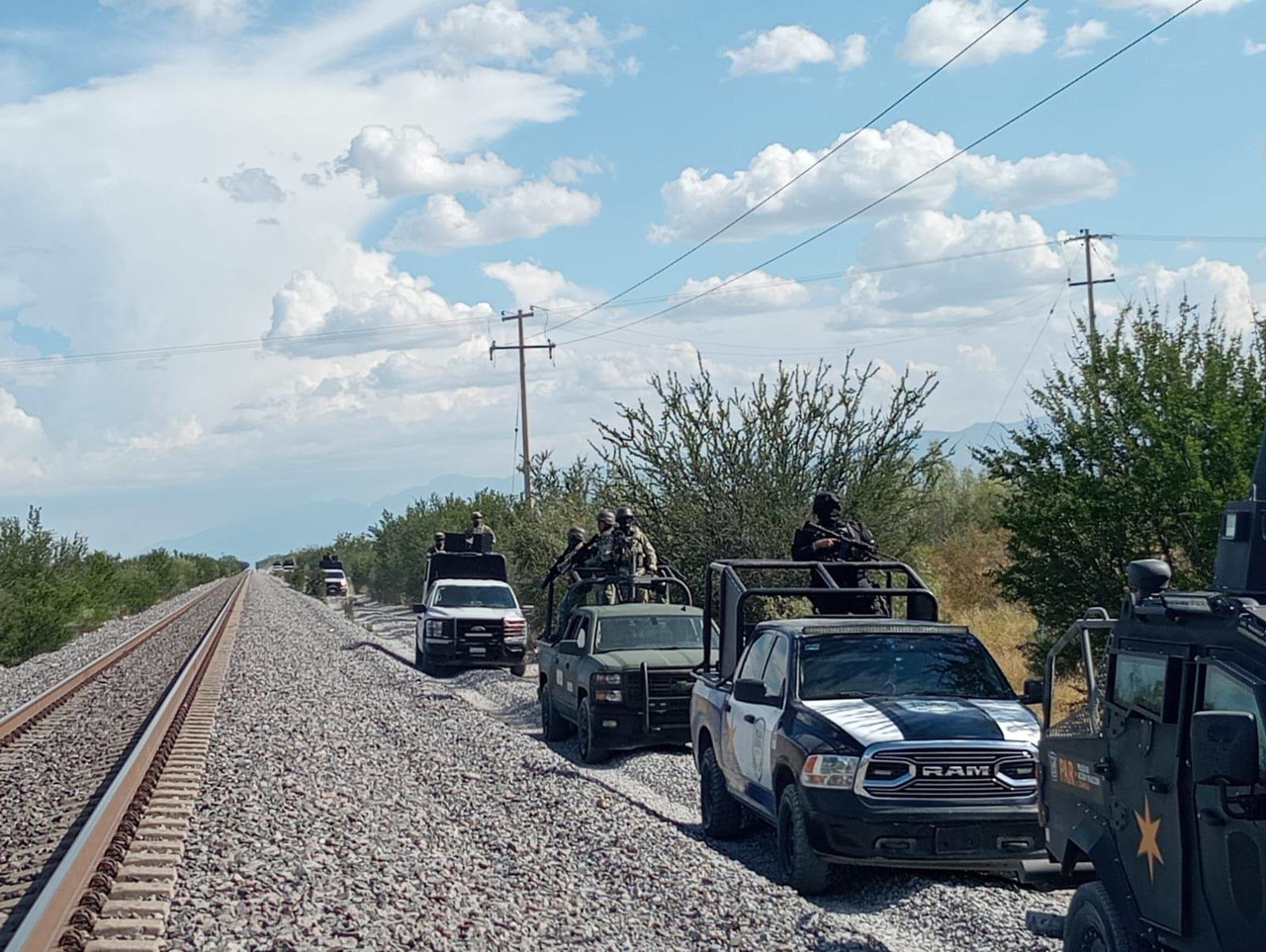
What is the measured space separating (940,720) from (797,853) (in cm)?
119

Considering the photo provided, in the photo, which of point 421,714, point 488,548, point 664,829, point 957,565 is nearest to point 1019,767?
point 664,829

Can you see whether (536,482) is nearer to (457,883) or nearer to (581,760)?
(581,760)

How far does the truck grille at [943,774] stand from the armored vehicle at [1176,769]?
201 centimetres

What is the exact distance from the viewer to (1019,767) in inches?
341

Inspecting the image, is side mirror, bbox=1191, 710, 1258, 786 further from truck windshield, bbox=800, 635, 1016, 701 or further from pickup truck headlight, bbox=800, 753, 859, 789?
truck windshield, bbox=800, 635, 1016, 701

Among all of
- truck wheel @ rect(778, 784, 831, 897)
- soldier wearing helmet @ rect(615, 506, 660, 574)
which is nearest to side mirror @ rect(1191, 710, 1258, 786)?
truck wheel @ rect(778, 784, 831, 897)

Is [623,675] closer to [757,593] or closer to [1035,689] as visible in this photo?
[757,593]

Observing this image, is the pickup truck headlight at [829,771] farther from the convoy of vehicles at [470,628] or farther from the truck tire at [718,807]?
the convoy of vehicles at [470,628]

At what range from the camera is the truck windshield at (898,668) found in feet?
31.8

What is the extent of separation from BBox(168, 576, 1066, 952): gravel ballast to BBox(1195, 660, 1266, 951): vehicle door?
2.41 m

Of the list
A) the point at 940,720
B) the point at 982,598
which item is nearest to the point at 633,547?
the point at 940,720

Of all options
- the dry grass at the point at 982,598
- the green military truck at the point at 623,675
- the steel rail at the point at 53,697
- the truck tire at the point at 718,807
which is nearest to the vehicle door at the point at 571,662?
the green military truck at the point at 623,675

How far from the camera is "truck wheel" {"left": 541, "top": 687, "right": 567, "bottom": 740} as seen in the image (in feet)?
55.0

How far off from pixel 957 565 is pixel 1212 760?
3411cm
